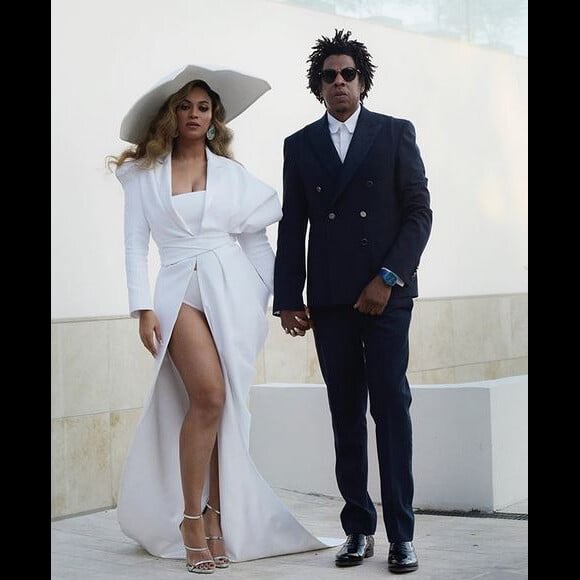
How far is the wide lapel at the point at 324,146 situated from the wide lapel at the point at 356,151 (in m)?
0.05

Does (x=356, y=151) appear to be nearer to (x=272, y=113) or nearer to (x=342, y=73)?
(x=342, y=73)

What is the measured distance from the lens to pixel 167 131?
4566mm

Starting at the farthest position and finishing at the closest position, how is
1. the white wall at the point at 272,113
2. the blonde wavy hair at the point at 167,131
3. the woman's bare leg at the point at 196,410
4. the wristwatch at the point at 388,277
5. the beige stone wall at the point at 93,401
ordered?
the white wall at the point at 272,113
the beige stone wall at the point at 93,401
the blonde wavy hair at the point at 167,131
the woman's bare leg at the point at 196,410
the wristwatch at the point at 388,277

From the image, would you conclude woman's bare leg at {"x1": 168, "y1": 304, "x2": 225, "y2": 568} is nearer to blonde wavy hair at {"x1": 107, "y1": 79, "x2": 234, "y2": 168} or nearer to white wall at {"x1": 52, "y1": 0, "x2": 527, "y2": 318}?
blonde wavy hair at {"x1": 107, "y1": 79, "x2": 234, "y2": 168}

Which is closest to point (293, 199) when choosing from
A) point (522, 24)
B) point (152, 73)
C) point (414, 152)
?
point (414, 152)

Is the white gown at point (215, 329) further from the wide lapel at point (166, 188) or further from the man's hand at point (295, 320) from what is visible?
the man's hand at point (295, 320)

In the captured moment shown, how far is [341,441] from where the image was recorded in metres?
4.47

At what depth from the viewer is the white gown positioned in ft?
14.8

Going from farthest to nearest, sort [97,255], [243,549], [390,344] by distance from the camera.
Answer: [97,255], [243,549], [390,344]

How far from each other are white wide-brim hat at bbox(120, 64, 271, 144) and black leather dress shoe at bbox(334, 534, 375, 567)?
1565 mm

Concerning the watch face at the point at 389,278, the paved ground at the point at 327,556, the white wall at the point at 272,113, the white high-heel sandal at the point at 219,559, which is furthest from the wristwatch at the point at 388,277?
the white wall at the point at 272,113

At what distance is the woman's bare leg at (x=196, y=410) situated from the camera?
4438 mm
